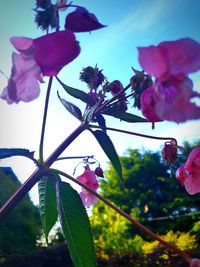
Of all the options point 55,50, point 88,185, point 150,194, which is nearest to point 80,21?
point 55,50

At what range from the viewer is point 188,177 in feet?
3.32

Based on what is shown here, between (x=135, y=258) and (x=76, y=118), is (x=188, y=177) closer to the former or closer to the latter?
(x=76, y=118)

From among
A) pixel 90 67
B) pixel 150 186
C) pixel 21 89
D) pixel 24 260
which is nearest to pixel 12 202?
pixel 21 89

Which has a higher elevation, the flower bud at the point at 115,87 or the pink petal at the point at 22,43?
the flower bud at the point at 115,87

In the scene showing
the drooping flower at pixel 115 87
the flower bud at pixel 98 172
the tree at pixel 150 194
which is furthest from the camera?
the tree at pixel 150 194

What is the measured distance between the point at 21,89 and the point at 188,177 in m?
0.52

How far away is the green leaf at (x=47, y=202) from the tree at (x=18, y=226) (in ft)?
37.1

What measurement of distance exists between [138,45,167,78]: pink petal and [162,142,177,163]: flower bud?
523mm

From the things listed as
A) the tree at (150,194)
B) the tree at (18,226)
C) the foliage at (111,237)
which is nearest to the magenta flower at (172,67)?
the foliage at (111,237)

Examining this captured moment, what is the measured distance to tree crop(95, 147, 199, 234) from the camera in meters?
18.7

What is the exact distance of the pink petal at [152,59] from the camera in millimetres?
629

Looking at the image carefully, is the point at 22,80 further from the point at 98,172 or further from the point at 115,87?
the point at 98,172

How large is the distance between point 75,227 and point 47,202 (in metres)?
0.14

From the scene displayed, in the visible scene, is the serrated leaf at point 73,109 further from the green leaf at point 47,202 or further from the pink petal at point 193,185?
the pink petal at point 193,185
